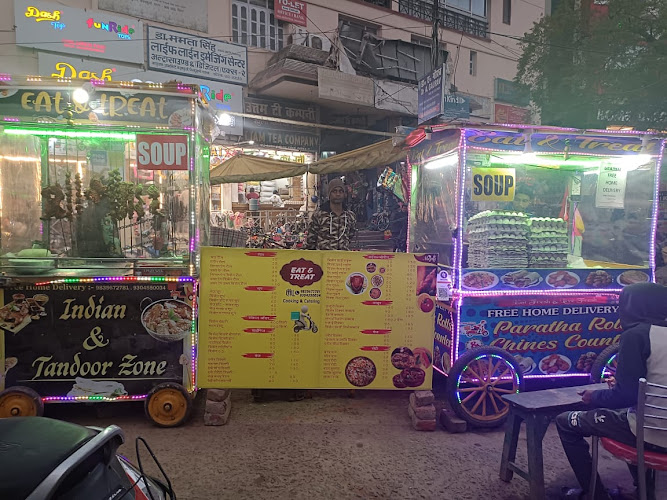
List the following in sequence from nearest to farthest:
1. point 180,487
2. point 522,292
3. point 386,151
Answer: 1. point 180,487
2. point 522,292
3. point 386,151

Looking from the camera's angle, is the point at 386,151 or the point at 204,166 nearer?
the point at 204,166

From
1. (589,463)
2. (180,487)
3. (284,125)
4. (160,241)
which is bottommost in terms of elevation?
(180,487)

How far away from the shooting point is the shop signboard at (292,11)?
1322 cm

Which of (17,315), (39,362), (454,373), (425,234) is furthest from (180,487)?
(425,234)

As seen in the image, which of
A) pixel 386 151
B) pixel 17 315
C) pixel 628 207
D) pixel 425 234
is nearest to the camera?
pixel 17 315

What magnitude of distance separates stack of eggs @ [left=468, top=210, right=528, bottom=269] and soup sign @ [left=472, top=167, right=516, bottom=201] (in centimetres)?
19

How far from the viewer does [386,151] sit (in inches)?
271

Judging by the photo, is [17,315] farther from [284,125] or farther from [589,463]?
[284,125]

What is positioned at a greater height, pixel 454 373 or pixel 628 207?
pixel 628 207

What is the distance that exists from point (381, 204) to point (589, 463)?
10138mm

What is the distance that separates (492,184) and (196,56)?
393 inches

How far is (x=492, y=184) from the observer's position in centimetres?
481

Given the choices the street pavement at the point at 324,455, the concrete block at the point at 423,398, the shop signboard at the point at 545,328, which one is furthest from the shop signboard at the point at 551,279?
the street pavement at the point at 324,455

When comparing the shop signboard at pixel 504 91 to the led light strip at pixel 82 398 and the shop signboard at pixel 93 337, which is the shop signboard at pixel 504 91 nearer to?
the shop signboard at pixel 93 337
